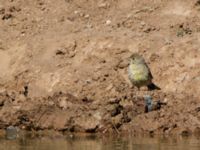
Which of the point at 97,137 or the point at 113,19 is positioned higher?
the point at 113,19

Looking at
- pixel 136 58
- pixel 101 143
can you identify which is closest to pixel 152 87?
pixel 136 58

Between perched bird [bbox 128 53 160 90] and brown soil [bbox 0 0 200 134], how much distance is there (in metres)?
0.13

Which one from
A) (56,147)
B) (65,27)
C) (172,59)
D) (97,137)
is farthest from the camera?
(65,27)

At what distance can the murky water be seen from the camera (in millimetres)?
10820

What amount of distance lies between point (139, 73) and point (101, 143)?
6.74ft

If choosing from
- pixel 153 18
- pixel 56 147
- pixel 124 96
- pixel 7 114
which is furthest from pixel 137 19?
pixel 56 147

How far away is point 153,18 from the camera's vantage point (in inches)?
577

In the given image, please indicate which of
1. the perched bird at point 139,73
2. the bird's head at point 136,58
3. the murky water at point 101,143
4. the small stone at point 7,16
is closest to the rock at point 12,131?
the murky water at point 101,143

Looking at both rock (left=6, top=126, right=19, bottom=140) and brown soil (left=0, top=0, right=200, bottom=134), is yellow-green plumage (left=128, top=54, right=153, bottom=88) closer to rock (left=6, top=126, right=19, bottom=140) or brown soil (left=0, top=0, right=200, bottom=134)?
brown soil (left=0, top=0, right=200, bottom=134)

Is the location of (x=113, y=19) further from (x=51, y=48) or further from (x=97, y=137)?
(x=97, y=137)

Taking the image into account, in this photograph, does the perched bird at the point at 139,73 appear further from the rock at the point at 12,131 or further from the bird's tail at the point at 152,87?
the rock at the point at 12,131

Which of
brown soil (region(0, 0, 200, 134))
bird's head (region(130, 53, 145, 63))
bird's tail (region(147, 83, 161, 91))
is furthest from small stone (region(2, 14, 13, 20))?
bird's tail (region(147, 83, 161, 91))

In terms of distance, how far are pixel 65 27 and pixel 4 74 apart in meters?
1.57

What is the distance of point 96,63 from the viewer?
13523 millimetres
